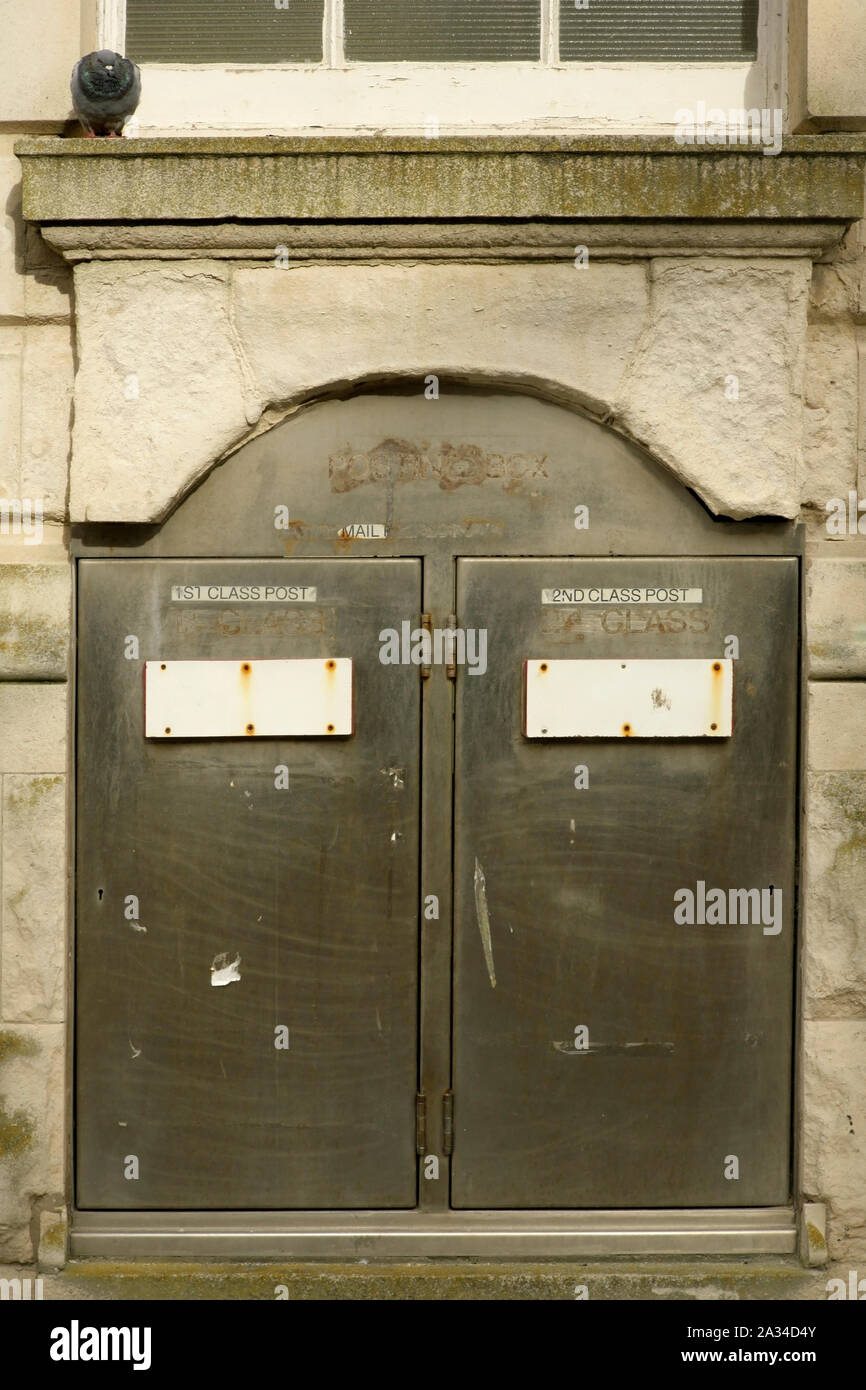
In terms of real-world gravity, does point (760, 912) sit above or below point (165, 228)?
below

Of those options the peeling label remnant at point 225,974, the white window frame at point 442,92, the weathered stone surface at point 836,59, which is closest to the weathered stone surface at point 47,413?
the white window frame at point 442,92

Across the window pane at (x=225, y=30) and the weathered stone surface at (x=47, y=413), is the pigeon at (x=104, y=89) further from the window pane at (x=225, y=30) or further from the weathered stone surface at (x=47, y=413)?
the weathered stone surface at (x=47, y=413)

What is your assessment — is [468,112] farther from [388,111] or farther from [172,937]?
[172,937]

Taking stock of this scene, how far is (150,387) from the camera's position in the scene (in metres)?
3.21

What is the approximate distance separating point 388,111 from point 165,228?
768 mm

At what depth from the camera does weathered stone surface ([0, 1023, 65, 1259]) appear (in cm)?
325

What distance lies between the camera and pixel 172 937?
3303mm

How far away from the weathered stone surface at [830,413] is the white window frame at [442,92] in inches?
29.2

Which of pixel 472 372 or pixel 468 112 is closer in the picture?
pixel 472 372

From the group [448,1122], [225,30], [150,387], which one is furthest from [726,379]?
[448,1122]

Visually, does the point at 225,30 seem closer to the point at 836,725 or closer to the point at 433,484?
the point at 433,484

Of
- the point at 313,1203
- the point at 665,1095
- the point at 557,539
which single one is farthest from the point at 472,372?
the point at 313,1203

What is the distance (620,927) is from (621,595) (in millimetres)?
921

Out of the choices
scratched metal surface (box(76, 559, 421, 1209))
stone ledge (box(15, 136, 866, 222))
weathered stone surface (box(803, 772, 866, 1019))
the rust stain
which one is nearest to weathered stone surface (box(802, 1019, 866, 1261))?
weathered stone surface (box(803, 772, 866, 1019))
